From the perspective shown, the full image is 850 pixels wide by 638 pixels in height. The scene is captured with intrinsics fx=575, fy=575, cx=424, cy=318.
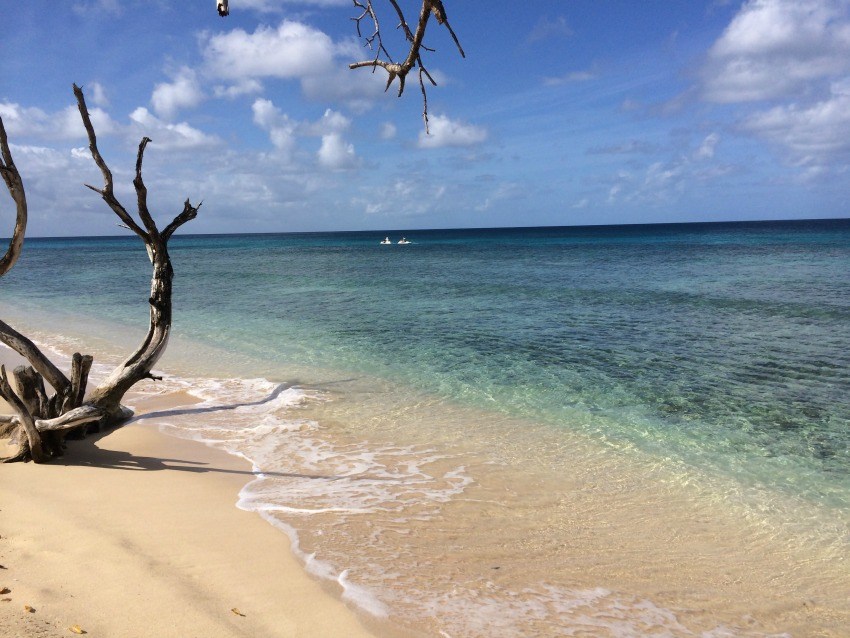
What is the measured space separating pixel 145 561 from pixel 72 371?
14.0 ft

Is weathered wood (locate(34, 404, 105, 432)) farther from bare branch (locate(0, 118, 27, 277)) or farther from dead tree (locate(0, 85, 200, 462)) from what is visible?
bare branch (locate(0, 118, 27, 277))

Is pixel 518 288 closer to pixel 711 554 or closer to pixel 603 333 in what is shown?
pixel 603 333

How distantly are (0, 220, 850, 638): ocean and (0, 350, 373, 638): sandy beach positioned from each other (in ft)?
1.11

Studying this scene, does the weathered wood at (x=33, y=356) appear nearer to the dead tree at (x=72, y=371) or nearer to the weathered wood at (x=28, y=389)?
the dead tree at (x=72, y=371)

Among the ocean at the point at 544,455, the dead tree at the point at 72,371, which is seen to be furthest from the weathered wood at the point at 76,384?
the ocean at the point at 544,455

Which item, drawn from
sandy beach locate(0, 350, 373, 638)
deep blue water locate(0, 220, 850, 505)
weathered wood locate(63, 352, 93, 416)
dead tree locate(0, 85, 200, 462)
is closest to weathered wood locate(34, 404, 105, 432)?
dead tree locate(0, 85, 200, 462)

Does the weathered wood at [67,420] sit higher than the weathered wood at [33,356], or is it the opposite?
the weathered wood at [33,356]

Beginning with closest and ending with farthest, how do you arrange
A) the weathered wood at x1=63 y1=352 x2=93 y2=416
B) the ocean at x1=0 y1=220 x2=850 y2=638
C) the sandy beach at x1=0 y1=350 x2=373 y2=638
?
the sandy beach at x1=0 y1=350 x2=373 y2=638
the ocean at x1=0 y1=220 x2=850 y2=638
the weathered wood at x1=63 y1=352 x2=93 y2=416

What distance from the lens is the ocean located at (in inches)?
174

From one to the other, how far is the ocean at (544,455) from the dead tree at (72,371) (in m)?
0.86

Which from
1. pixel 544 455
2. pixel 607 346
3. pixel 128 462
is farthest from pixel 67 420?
pixel 607 346

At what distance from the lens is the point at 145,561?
14.6 ft

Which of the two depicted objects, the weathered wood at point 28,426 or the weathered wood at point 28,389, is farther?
the weathered wood at point 28,389

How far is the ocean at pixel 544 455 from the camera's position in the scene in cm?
441
